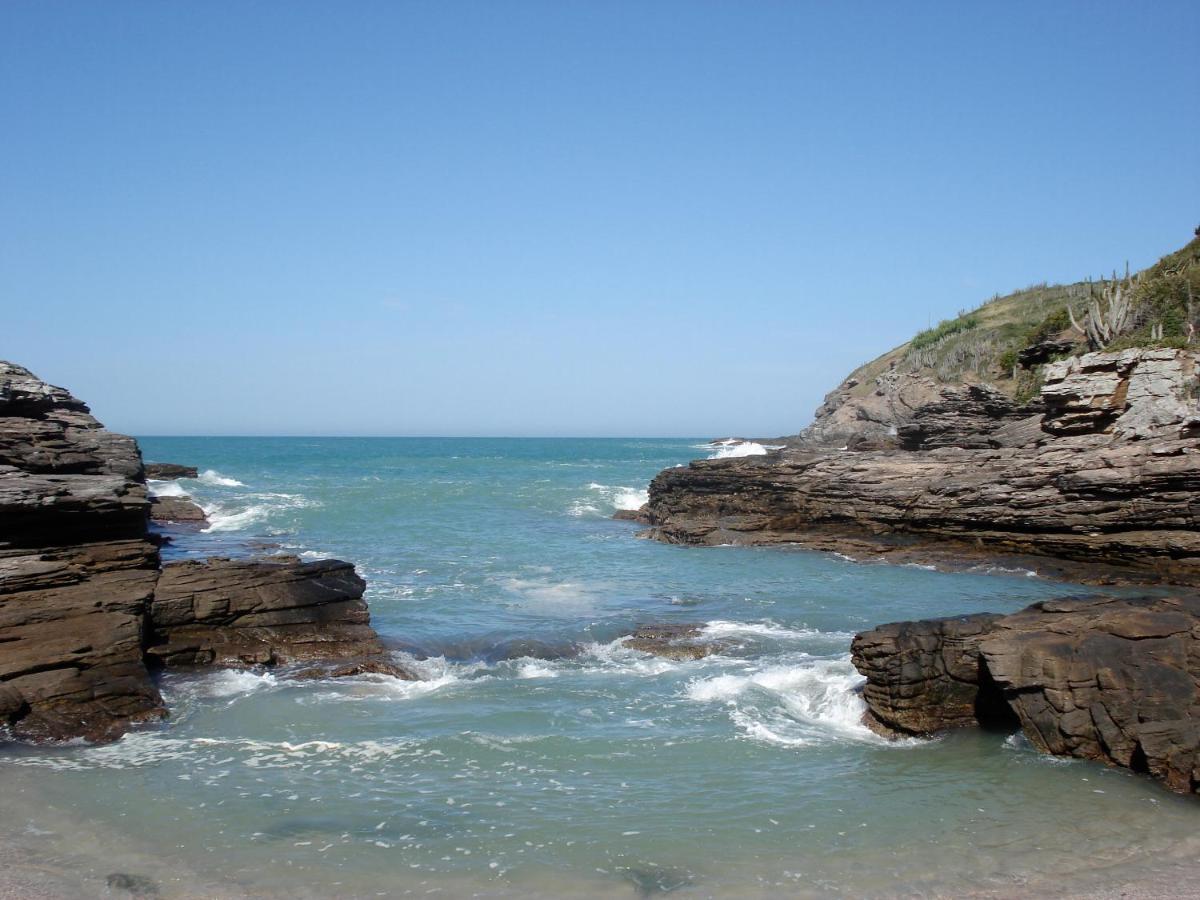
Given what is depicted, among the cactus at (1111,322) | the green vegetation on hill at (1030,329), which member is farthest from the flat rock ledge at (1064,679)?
the cactus at (1111,322)

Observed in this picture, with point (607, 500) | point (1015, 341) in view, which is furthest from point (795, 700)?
point (1015, 341)

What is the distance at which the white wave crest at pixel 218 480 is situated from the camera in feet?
159

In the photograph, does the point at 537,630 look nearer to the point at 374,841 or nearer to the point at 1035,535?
the point at 374,841

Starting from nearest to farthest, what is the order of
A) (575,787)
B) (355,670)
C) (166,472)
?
(575,787) → (355,670) → (166,472)

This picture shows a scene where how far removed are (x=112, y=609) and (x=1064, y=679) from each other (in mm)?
12497

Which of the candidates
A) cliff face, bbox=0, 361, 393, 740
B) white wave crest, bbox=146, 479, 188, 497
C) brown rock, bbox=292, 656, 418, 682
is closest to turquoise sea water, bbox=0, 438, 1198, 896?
brown rock, bbox=292, 656, 418, 682

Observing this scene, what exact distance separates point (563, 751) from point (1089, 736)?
5704 millimetres

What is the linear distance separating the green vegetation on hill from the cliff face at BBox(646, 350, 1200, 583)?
16.0 ft

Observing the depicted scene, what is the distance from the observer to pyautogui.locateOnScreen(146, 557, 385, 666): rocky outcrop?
13.3 meters

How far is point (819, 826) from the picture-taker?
799cm

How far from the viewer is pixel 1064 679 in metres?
9.48

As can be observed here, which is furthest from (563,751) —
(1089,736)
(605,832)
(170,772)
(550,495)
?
(550,495)

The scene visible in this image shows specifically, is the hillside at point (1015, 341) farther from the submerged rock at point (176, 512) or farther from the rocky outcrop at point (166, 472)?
the rocky outcrop at point (166, 472)

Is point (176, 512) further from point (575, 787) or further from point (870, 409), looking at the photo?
point (870, 409)
